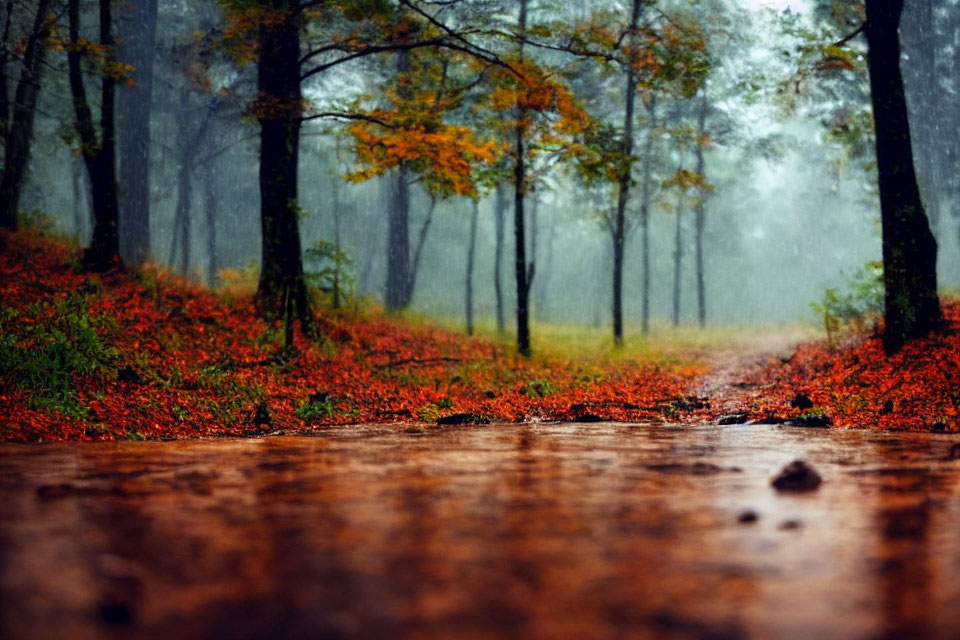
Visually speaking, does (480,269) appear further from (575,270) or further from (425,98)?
(425,98)

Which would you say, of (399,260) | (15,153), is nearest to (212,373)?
(15,153)

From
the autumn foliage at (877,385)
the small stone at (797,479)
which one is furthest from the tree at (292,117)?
the small stone at (797,479)

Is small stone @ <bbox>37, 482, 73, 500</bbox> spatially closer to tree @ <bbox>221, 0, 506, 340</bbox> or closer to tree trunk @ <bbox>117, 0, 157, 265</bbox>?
tree @ <bbox>221, 0, 506, 340</bbox>

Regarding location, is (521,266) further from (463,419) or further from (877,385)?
(463,419)

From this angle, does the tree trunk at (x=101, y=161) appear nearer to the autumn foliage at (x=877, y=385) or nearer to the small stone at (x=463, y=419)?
the small stone at (x=463, y=419)

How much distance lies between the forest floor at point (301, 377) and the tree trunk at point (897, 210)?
410 millimetres

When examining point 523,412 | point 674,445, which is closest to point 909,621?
point 674,445

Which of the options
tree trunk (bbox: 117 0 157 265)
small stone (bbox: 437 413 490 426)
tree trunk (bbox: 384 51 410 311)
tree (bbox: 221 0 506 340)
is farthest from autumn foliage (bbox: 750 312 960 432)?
tree trunk (bbox: 117 0 157 265)

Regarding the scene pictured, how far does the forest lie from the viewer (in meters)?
1.86

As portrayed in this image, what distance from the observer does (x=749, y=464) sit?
3920 mm

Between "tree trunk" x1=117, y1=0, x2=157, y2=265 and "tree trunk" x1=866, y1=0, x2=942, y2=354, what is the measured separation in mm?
15498

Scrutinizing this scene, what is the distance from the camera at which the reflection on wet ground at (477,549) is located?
165 centimetres

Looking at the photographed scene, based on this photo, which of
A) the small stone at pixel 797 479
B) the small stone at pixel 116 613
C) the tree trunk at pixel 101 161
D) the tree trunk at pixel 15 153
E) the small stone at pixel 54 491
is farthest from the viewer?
the tree trunk at pixel 15 153

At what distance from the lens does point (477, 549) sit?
2.23m
